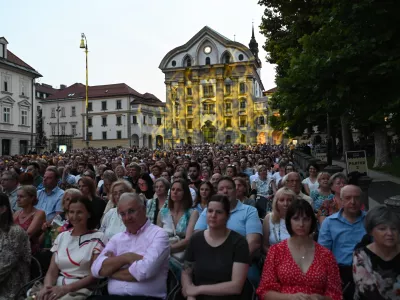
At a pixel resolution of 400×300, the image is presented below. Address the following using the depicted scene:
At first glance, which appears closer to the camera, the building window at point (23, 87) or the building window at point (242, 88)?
the building window at point (23, 87)

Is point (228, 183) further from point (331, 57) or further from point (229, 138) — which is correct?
point (229, 138)

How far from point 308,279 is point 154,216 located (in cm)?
313

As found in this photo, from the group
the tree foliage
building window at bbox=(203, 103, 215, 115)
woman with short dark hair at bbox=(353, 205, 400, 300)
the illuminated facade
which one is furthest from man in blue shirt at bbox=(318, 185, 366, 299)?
building window at bbox=(203, 103, 215, 115)

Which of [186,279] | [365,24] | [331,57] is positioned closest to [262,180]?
[331,57]

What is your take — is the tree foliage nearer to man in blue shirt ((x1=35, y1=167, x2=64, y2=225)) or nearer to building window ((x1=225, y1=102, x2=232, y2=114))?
man in blue shirt ((x1=35, y1=167, x2=64, y2=225))

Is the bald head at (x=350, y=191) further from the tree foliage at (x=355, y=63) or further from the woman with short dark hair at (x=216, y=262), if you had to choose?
the tree foliage at (x=355, y=63)

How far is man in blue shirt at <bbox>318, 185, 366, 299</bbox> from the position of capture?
15.0 feet

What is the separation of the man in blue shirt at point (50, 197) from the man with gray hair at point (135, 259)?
10.9 feet

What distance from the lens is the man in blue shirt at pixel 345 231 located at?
4.57 metres

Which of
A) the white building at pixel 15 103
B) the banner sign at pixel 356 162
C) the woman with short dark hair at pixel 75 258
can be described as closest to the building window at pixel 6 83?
the white building at pixel 15 103

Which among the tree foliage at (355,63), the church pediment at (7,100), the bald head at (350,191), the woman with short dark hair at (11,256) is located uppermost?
the church pediment at (7,100)

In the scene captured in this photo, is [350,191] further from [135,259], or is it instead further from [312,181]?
[312,181]

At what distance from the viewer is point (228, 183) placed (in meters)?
5.65

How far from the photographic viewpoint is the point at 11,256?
482cm
